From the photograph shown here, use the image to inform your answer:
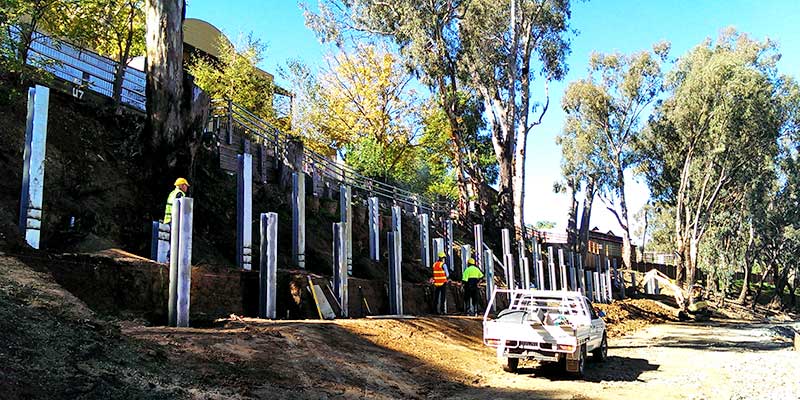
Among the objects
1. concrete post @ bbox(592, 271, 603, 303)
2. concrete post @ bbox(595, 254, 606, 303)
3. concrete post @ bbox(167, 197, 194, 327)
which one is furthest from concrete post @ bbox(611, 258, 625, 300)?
concrete post @ bbox(167, 197, 194, 327)

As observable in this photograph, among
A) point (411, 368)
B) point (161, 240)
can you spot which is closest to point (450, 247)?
point (411, 368)

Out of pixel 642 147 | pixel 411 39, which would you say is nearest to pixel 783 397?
pixel 411 39

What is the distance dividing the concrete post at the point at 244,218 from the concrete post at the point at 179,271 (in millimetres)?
3285

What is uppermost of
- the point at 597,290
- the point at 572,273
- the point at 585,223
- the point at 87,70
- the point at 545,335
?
the point at 87,70

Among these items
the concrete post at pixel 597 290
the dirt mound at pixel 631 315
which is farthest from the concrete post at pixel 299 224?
the concrete post at pixel 597 290

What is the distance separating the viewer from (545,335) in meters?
11.1

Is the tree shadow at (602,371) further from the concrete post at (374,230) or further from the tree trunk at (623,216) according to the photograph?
the tree trunk at (623,216)

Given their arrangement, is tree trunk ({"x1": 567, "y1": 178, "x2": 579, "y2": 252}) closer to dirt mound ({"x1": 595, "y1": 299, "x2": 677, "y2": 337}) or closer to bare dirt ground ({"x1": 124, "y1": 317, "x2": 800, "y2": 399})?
dirt mound ({"x1": 595, "y1": 299, "x2": 677, "y2": 337})

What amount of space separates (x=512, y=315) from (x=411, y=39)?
21.3 m

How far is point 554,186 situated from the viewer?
167ft

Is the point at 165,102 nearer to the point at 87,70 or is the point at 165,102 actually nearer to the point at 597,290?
the point at 87,70

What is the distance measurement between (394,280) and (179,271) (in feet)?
24.3

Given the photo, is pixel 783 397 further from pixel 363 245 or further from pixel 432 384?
pixel 363 245

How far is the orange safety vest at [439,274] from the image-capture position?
17609mm
